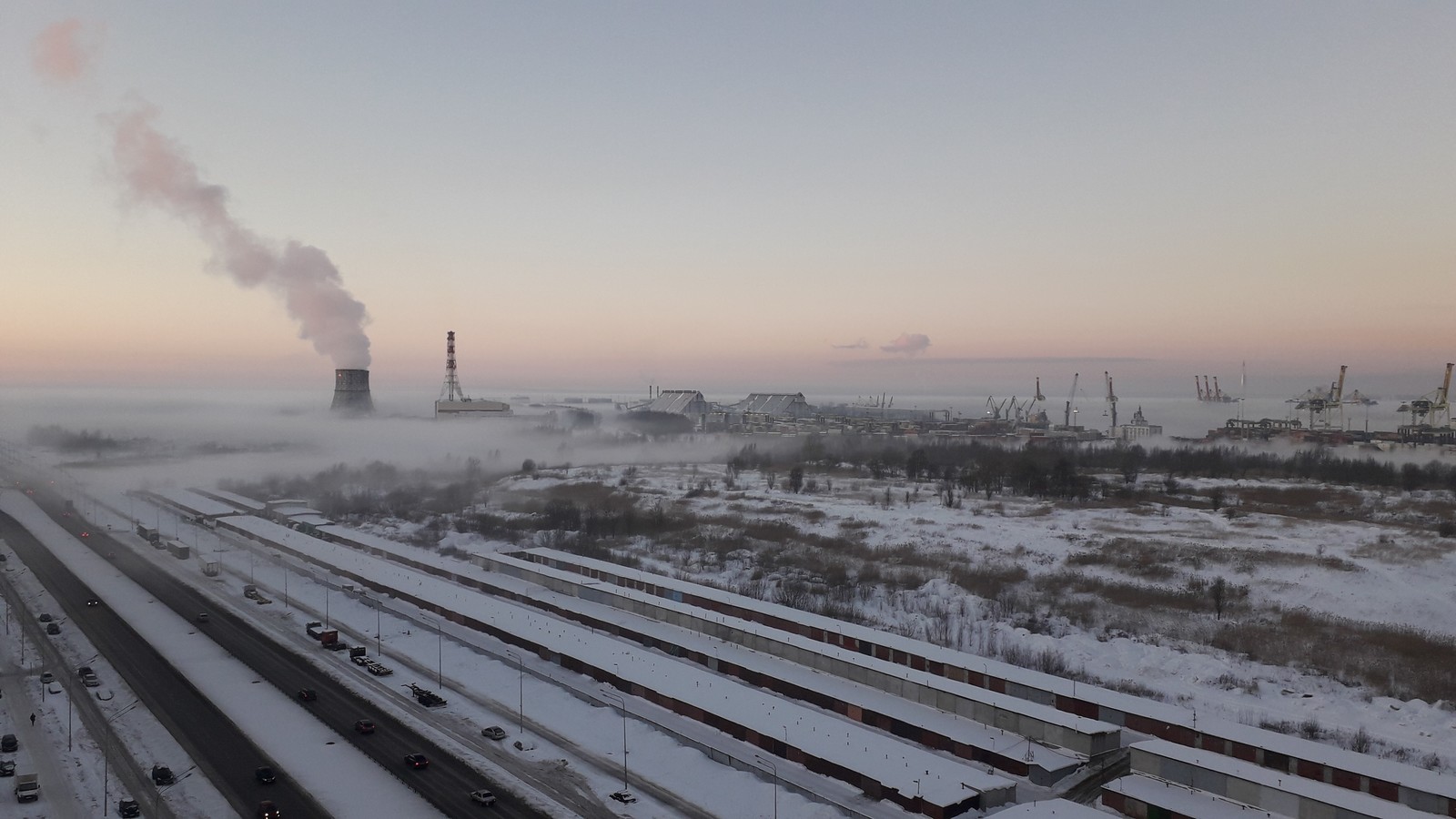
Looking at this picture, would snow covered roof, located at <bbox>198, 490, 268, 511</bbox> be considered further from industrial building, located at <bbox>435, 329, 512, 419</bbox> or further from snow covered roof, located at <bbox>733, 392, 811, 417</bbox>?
snow covered roof, located at <bbox>733, 392, 811, 417</bbox>

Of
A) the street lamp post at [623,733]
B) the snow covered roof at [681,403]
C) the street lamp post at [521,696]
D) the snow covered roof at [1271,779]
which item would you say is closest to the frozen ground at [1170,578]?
the snow covered roof at [1271,779]

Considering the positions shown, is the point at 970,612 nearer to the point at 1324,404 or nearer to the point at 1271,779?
the point at 1271,779

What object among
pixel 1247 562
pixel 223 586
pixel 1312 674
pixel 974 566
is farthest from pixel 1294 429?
pixel 223 586

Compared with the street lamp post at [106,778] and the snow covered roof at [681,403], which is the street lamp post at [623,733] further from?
the snow covered roof at [681,403]

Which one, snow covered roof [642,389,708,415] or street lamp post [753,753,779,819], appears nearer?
street lamp post [753,753,779,819]

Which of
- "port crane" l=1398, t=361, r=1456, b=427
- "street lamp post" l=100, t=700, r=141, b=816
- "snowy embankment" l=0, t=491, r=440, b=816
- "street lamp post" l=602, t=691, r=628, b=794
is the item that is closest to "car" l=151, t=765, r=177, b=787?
"street lamp post" l=100, t=700, r=141, b=816
